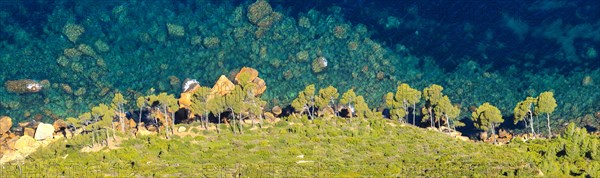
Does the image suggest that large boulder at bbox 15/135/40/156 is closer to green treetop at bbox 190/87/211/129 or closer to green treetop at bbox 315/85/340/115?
green treetop at bbox 190/87/211/129

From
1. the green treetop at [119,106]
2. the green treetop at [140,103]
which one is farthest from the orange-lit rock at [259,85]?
the green treetop at [119,106]

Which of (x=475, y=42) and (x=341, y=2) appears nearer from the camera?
(x=475, y=42)

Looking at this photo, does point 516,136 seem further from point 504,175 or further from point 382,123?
point 504,175

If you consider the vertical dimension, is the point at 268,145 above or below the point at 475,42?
below

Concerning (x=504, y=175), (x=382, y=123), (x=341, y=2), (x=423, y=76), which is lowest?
(x=504, y=175)

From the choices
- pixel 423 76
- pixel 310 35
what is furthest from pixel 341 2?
pixel 423 76

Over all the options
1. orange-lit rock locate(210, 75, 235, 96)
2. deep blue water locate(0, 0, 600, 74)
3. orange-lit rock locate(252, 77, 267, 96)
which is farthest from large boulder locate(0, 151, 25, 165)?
deep blue water locate(0, 0, 600, 74)
